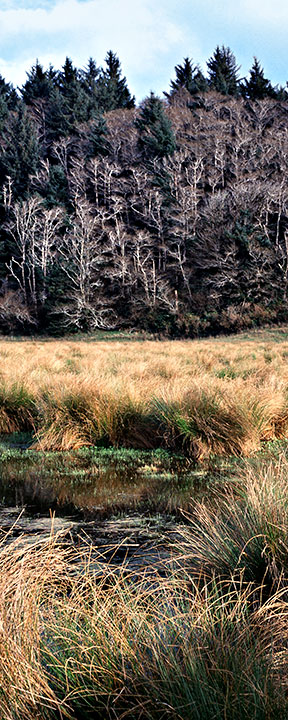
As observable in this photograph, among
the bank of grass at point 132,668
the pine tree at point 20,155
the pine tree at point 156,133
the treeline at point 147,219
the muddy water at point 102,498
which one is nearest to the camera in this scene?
the bank of grass at point 132,668

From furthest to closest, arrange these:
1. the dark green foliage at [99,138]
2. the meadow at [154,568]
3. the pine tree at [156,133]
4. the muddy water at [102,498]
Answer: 1. the dark green foliage at [99,138]
2. the pine tree at [156,133]
3. the muddy water at [102,498]
4. the meadow at [154,568]

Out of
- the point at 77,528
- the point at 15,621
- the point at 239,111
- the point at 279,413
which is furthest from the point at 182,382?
the point at 239,111

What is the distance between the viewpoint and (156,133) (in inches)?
2149

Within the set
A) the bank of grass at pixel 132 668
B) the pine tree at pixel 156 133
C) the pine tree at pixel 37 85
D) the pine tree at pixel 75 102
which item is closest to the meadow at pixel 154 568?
the bank of grass at pixel 132 668

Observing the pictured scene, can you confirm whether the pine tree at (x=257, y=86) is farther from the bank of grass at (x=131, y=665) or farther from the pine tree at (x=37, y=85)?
the bank of grass at (x=131, y=665)

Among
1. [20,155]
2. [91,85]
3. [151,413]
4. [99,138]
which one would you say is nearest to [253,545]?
[151,413]

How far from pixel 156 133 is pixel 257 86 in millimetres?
18326

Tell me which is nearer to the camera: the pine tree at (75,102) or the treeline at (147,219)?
the treeline at (147,219)

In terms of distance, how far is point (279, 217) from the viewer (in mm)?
48719

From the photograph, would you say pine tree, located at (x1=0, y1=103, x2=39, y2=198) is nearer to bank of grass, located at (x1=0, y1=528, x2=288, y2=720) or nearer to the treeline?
the treeline

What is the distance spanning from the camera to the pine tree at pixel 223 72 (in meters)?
69.8

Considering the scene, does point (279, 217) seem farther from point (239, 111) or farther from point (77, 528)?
point (77, 528)

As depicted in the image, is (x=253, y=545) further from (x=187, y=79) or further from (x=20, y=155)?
(x=187, y=79)

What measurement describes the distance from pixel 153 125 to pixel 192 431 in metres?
51.9
